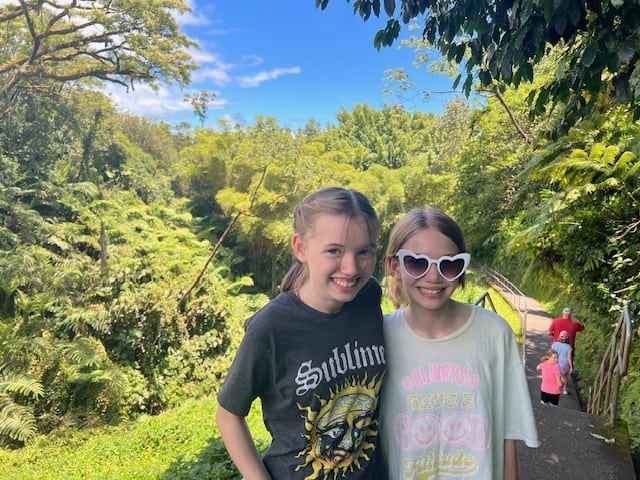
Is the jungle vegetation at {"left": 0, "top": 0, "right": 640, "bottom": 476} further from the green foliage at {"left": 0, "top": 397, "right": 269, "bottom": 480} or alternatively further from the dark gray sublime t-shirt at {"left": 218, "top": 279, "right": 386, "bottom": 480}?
the dark gray sublime t-shirt at {"left": 218, "top": 279, "right": 386, "bottom": 480}

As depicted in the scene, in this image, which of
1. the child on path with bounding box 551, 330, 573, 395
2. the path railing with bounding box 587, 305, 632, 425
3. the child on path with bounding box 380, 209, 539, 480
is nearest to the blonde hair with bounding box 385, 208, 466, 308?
the child on path with bounding box 380, 209, 539, 480

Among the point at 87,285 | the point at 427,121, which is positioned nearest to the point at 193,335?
the point at 87,285

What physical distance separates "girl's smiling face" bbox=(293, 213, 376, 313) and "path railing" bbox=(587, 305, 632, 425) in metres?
2.76

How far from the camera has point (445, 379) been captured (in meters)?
1.15

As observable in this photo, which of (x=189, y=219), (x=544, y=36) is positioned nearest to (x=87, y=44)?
(x=189, y=219)

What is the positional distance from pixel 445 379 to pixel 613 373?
3212mm

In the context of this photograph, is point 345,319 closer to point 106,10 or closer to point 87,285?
point 87,285

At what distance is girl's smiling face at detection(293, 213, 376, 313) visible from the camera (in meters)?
1.06

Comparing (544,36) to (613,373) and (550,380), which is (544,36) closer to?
(613,373)

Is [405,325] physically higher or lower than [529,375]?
higher

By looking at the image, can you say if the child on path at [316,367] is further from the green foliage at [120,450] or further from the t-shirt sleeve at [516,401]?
the green foliage at [120,450]

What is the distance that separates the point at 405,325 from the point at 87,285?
947 centimetres

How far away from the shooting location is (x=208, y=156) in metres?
17.4

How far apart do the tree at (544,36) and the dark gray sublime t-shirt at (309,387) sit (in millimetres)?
1436
